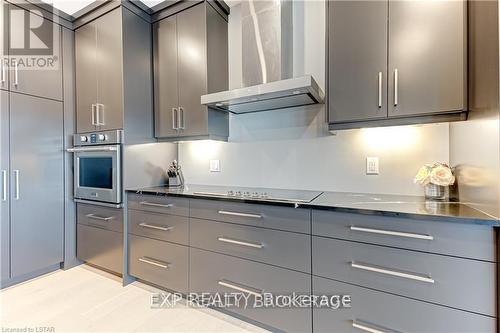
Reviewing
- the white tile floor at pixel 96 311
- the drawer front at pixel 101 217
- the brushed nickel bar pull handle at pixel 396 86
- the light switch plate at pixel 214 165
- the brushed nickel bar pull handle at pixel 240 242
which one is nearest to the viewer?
the brushed nickel bar pull handle at pixel 396 86

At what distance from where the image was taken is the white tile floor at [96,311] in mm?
1632

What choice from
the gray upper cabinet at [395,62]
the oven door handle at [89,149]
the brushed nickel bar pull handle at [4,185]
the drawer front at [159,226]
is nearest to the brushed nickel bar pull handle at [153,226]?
the drawer front at [159,226]

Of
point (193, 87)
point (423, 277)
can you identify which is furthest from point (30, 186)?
point (423, 277)

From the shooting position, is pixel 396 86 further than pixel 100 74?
No

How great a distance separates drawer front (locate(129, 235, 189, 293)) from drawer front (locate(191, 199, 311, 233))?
0.36 m

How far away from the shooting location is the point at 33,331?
5.20 feet

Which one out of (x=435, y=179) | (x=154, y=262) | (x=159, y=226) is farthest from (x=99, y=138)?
(x=435, y=179)

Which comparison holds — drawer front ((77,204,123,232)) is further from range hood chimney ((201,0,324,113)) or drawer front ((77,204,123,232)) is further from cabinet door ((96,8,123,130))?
range hood chimney ((201,0,324,113))

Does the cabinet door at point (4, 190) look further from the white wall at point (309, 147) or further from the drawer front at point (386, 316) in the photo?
the drawer front at point (386, 316)

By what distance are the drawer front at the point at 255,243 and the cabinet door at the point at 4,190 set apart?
160 cm

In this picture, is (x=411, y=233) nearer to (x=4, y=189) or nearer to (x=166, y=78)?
(x=166, y=78)

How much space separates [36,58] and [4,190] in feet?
3.96

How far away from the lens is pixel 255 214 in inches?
60.6

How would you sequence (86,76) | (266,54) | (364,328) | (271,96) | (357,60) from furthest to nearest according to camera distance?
(86,76)
(266,54)
(271,96)
(357,60)
(364,328)
